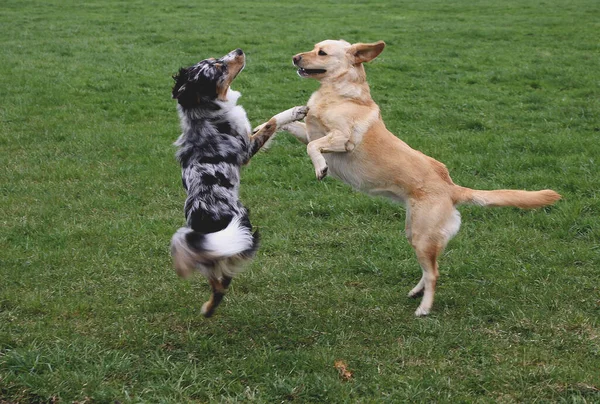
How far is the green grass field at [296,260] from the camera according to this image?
4.83 metres

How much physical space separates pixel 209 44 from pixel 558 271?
14659mm

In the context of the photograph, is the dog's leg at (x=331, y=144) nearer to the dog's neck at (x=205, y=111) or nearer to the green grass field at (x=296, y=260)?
the dog's neck at (x=205, y=111)

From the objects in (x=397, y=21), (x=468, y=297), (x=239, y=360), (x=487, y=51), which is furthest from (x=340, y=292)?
(x=397, y=21)

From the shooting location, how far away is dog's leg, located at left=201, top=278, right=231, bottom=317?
553 cm

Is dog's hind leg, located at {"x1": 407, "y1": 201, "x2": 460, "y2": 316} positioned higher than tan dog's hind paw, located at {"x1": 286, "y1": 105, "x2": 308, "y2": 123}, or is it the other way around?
tan dog's hind paw, located at {"x1": 286, "y1": 105, "x2": 308, "y2": 123}

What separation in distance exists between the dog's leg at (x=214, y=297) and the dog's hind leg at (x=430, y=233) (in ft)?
5.35

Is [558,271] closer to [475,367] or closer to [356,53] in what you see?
[475,367]

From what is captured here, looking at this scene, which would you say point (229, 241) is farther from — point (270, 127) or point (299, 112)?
point (299, 112)

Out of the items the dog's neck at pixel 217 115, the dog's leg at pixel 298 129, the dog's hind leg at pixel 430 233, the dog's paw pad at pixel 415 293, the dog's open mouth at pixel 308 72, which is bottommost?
the dog's paw pad at pixel 415 293

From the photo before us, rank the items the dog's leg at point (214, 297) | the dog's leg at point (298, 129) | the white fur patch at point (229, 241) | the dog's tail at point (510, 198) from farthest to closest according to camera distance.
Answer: the dog's leg at point (298, 129)
the dog's tail at point (510, 198)
the dog's leg at point (214, 297)
the white fur patch at point (229, 241)

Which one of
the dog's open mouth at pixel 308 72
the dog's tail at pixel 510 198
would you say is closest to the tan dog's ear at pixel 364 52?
the dog's open mouth at pixel 308 72

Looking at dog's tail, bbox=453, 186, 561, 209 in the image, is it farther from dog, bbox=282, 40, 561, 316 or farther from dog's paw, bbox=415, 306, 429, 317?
dog's paw, bbox=415, 306, 429, 317

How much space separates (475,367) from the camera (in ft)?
16.4

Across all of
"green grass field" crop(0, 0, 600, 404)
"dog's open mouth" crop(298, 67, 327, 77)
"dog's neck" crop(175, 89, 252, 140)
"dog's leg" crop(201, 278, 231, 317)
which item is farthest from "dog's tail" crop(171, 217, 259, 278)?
"dog's open mouth" crop(298, 67, 327, 77)
